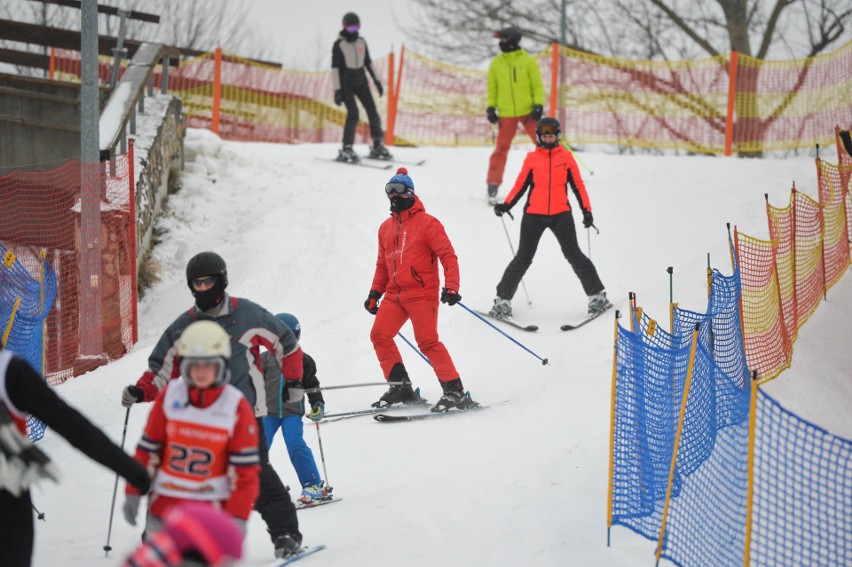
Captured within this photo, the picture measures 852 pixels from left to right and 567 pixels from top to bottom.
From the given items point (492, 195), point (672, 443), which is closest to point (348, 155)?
point (492, 195)

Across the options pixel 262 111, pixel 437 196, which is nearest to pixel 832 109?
pixel 437 196

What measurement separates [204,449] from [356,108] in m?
11.9

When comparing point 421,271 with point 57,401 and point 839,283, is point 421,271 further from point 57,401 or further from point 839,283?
point 839,283

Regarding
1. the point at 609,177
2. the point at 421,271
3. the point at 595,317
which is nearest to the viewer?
the point at 421,271

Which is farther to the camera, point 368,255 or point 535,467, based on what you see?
point 368,255

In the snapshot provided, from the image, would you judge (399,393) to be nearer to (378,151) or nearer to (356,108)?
(356,108)

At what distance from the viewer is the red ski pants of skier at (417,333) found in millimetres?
8758

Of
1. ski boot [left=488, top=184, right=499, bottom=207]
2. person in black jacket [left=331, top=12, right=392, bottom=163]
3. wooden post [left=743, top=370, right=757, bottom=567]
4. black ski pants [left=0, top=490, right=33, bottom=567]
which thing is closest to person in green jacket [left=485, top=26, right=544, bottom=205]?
ski boot [left=488, top=184, right=499, bottom=207]

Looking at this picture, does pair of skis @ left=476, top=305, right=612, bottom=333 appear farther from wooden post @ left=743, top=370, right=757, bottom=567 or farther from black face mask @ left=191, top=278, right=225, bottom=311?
wooden post @ left=743, top=370, right=757, bottom=567

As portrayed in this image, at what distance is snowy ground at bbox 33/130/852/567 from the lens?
648 cm

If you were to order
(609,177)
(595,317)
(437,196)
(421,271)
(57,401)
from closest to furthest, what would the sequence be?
1. (57,401)
2. (421,271)
3. (595,317)
4. (437,196)
5. (609,177)

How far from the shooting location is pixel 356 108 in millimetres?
16141

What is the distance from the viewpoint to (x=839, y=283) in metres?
11.8

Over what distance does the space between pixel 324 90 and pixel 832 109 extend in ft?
A: 30.2
